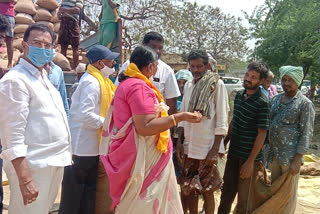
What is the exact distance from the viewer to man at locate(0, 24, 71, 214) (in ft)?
5.71

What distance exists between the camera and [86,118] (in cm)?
265

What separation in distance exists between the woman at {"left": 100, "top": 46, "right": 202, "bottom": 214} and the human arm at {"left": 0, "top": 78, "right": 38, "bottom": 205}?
588mm

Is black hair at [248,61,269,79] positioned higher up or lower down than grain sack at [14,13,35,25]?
lower down

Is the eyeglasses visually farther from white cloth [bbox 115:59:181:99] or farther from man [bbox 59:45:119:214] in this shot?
white cloth [bbox 115:59:181:99]

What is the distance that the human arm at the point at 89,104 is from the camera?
8.70ft

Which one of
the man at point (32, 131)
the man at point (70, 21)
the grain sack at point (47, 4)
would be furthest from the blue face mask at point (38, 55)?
the grain sack at point (47, 4)

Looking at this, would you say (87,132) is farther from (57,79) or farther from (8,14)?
(8,14)

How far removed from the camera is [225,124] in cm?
282

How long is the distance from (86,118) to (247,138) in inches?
64.6

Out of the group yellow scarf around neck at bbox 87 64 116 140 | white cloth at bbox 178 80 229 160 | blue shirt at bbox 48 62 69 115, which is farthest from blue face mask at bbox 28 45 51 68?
white cloth at bbox 178 80 229 160

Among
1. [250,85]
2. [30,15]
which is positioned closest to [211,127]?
[250,85]

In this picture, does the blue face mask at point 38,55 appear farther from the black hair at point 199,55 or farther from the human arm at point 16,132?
the black hair at point 199,55

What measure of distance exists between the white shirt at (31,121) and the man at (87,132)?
580 millimetres

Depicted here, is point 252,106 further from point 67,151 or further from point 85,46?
point 85,46
